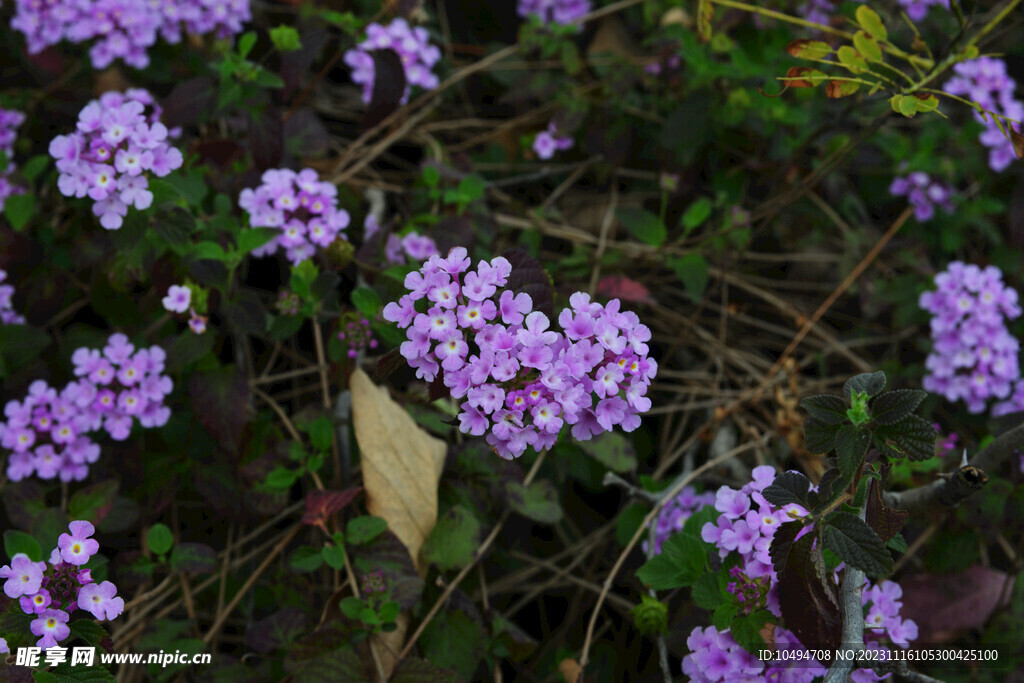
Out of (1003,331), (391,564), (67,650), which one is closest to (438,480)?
(391,564)

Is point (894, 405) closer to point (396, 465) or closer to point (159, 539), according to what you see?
point (396, 465)

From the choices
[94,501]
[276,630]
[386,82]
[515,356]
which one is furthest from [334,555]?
[386,82]

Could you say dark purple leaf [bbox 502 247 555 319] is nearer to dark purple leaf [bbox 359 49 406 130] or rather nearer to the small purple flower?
the small purple flower

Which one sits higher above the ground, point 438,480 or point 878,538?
Answer: point 878,538

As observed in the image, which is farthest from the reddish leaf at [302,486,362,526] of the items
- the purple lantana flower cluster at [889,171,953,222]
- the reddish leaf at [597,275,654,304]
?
the purple lantana flower cluster at [889,171,953,222]

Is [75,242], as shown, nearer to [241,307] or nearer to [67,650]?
[241,307]
